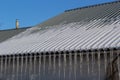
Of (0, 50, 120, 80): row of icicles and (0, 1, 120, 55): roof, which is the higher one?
(0, 1, 120, 55): roof

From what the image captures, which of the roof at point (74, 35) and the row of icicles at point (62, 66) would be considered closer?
the row of icicles at point (62, 66)

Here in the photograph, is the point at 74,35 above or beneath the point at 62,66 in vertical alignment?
above

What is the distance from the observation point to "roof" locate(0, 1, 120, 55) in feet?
25.5

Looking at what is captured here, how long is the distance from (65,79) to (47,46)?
1.01m

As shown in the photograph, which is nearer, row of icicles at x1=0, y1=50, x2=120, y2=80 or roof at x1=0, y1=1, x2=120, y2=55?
row of icicles at x1=0, y1=50, x2=120, y2=80

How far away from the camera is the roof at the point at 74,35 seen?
306 inches

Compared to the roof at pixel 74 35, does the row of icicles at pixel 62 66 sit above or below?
below

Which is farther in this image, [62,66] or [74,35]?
[74,35]

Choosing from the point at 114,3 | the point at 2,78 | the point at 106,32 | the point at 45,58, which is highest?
the point at 114,3

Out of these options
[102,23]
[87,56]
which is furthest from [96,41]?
[102,23]

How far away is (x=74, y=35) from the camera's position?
29.8 feet

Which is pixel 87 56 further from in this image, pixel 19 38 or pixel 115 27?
pixel 19 38

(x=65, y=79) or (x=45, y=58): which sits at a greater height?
(x=45, y=58)

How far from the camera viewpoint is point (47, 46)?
8391mm
